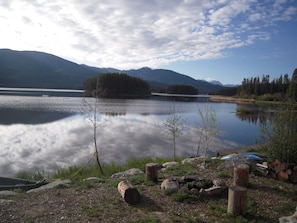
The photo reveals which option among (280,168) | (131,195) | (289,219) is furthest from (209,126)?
(289,219)

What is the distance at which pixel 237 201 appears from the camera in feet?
20.6

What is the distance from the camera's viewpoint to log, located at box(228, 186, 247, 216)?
6254mm

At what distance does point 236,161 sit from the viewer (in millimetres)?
10188

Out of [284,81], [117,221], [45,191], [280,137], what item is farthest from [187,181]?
[284,81]

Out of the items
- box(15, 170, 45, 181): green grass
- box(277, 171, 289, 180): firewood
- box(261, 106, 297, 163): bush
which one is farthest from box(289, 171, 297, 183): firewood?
box(15, 170, 45, 181): green grass

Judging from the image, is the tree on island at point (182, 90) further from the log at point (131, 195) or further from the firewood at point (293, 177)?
the log at point (131, 195)

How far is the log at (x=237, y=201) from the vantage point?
625 centimetres

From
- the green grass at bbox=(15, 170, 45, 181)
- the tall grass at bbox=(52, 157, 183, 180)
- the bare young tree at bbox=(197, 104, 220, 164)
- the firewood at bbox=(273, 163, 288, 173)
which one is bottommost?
the green grass at bbox=(15, 170, 45, 181)

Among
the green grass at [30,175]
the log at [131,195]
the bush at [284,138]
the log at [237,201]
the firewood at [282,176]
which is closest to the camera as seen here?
the log at [237,201]

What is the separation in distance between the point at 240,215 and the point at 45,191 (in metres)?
6.27

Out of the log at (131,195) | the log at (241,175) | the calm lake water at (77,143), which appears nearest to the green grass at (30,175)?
the calm lake water at (77,143)

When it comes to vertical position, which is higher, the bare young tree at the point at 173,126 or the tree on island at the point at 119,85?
the tree on island at the point at 119,85

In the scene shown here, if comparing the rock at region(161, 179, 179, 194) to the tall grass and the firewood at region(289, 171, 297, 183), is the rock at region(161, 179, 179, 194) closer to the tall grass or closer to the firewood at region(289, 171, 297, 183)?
the firewood at region(289, 171, 297, 183)

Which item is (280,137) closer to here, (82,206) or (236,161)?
(236,161)
